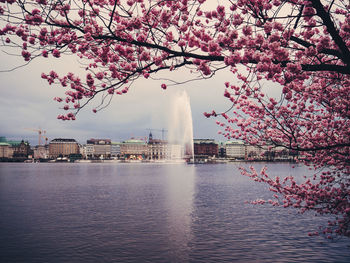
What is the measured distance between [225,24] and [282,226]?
1664cm

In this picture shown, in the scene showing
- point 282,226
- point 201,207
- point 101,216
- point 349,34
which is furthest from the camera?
point 201,207

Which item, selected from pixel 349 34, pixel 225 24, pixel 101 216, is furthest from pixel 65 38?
pixel 101 216

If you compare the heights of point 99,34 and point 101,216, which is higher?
point 99,34

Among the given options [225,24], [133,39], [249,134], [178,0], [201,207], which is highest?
[178,0]

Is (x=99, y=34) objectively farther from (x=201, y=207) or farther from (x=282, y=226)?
(x=201, y=207)

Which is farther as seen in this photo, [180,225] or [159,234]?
[180,225]

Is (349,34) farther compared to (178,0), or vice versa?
(178,0)

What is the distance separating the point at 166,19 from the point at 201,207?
24207 millimetres

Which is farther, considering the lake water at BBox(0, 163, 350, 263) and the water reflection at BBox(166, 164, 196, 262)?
the water reflection at BBox(166, 164, 196, 262)

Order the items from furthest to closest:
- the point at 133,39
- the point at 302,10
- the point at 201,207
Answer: the point at 201,207, the point at 133,39, the point at 302,10

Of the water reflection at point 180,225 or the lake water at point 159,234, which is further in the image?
the water reflection at point 180,225

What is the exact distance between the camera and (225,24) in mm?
7957

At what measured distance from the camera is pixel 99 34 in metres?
7.25

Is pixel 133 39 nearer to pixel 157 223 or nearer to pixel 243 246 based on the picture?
pixel 243 246
